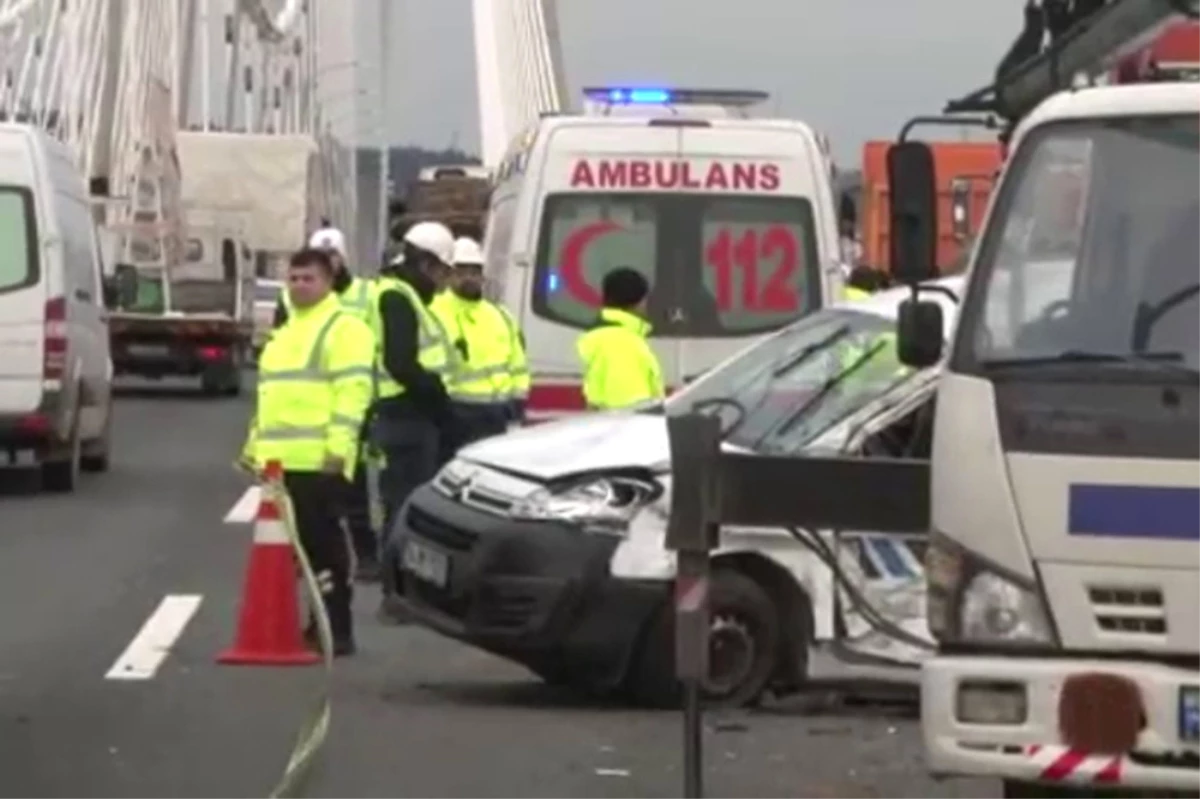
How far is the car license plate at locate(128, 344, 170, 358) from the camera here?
153 ft

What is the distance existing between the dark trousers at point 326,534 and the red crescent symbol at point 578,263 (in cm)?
387

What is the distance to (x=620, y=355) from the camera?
1684 cm

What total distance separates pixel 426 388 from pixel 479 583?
4.52m

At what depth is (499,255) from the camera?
66.9 ft

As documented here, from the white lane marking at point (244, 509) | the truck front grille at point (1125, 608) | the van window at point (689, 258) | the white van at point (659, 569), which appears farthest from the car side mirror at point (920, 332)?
the white lane marking at point (244, 509)

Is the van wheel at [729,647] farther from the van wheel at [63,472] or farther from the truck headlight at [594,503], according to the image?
the van wheel at [63,472]

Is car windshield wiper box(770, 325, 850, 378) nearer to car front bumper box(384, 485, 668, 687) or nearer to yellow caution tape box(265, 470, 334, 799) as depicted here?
car front bumper box(384, 485, 668, 687)

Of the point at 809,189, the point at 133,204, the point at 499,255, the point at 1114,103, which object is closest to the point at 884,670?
the point at 1114,103

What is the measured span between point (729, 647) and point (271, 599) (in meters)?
2.36

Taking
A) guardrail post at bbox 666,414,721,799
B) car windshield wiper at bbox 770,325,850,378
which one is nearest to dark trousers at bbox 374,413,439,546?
car windshield wiper at bbox 770,325,850,378

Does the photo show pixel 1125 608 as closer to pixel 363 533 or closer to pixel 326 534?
pixel 326 534

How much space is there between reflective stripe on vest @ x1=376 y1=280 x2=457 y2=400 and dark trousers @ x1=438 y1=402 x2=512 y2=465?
0.68 ft

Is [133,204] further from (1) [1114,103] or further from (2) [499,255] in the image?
(1) [1114,103]

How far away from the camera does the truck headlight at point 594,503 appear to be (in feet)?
43.8
